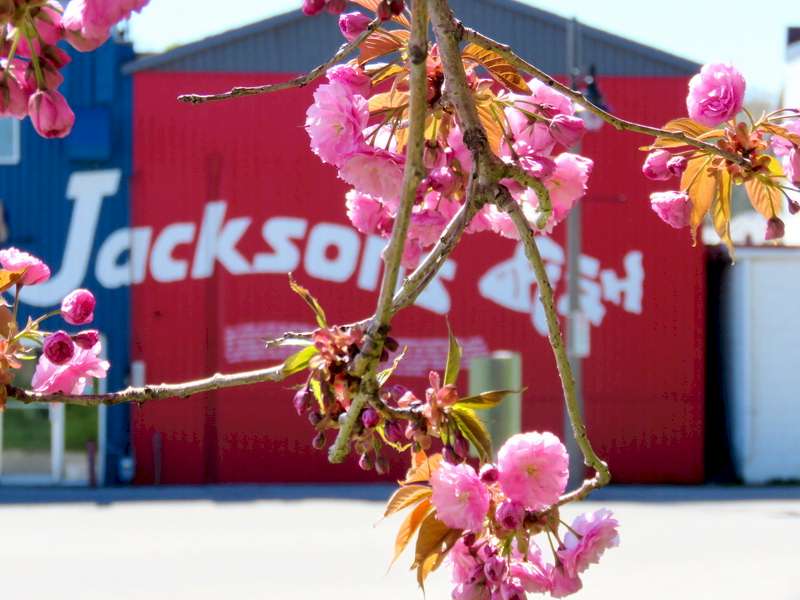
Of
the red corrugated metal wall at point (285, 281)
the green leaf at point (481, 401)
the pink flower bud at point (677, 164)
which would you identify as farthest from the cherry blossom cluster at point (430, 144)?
the red corrugated metal wall at point (285, 281)

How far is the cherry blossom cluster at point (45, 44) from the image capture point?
1143mm

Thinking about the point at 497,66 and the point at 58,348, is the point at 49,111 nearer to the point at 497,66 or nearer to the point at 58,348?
the point at 58,348

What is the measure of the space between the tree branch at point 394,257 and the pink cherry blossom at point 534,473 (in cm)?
23

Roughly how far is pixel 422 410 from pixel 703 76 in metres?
0.58

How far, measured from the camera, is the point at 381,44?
1.54m

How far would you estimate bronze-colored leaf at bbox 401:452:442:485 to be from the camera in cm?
139

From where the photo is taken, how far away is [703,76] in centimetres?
Result: 163

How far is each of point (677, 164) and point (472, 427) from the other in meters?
0.49

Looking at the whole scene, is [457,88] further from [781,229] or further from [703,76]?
[781,229]

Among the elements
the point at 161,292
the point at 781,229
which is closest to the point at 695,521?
the point at 161,292

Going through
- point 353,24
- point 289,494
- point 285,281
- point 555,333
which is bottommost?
point 289,494

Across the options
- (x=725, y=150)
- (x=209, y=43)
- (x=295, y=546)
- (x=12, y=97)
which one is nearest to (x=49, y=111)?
(x=12, y=97)

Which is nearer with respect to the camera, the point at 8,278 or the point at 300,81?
the point at 300,81

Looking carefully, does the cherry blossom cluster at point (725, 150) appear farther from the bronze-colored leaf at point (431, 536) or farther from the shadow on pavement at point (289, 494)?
the shadow on pavement at point (289, 494)
